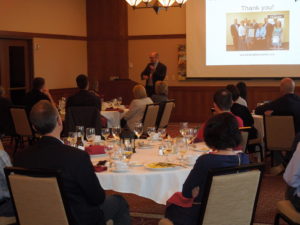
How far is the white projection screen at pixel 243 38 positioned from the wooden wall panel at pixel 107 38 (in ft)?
6.44

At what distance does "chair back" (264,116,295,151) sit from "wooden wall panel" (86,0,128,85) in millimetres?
7718

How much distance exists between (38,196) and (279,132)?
4.48 meters

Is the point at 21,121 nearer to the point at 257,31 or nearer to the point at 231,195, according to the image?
the point at 231,195

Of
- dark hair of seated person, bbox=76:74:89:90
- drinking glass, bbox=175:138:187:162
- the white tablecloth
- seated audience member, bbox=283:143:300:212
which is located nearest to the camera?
seated audience member, bbox=283:143:300:212

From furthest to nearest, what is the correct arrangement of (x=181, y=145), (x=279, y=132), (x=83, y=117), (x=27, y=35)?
1. (x=27, y=35)
2. (x=83, y=117)
3. (x=279, y=132)
4. (x=181, y=145)

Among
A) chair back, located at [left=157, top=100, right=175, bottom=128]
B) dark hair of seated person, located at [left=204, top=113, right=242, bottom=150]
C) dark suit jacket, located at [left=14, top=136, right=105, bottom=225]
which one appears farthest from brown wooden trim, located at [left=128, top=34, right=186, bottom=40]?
dark suit jacket, located at [left=14, top=136, right=105, bottom=225]

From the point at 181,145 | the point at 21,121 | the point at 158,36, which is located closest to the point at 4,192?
the point at 181,145

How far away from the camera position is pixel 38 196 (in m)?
3.34

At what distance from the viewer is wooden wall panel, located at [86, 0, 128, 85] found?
47.2 feet

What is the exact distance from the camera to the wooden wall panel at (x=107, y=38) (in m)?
14.4

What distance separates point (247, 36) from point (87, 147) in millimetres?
9048

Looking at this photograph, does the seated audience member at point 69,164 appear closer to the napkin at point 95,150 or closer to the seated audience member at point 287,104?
the napkin at point 95,150

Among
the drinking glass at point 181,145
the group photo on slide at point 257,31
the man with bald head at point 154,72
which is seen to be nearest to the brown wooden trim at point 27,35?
the man with bald head at point 154,72

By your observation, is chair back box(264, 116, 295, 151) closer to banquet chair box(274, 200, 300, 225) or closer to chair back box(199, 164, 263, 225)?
banquet chair box(274, 200, 300, 225)
